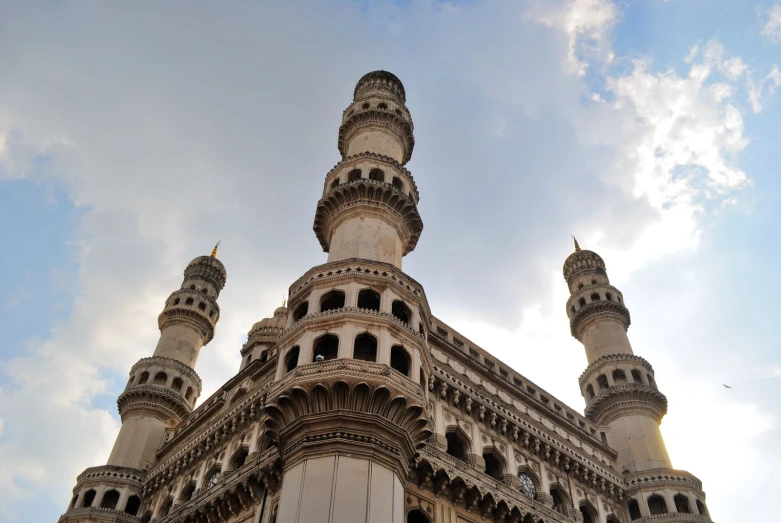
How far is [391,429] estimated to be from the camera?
1506cm

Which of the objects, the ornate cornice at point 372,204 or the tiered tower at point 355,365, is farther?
the ornate cornice at point 372,204

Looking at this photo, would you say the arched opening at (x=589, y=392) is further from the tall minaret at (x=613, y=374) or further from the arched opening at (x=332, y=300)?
the arched opening at (x=332, y=300)

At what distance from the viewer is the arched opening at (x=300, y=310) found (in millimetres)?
18547

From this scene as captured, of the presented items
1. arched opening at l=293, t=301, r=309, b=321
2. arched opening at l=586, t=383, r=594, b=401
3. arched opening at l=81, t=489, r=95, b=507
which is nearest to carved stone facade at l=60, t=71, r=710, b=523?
arched opening at l=293, t=301, r=309, b=321

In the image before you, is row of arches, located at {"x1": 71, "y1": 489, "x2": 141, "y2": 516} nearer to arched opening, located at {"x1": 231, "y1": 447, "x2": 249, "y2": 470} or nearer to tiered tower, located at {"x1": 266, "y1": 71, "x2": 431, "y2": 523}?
arched opening, located at {"x1": 231, "y1": 447, "x2": 249, "y2": 470}

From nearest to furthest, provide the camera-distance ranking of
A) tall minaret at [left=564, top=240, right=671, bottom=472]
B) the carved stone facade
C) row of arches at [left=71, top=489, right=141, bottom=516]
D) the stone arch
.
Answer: the carved stone facade, the stone arch, row of arches at [left=71, top=489, right=141, bottom=516], tall minaret at [left=564, top=240, right=671, bottom=472]

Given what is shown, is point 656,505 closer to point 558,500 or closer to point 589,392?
point 558,500

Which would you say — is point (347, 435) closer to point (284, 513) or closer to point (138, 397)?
point (284, 513)

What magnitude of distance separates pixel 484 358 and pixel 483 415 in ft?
12.5

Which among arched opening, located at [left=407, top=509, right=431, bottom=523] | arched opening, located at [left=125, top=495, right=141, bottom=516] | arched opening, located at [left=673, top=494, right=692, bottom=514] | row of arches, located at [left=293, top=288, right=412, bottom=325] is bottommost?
arched opening, located at [left=407, top=509, right=431, bottom=523]

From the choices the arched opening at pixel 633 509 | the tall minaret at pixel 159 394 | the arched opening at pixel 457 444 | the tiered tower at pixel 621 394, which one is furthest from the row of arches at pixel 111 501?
the tiered tower at pixel 621 394

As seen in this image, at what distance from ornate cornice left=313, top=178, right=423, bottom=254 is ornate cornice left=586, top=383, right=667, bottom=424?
11858 mm

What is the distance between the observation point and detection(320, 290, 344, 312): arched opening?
18047mm

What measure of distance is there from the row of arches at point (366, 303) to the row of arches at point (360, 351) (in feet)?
3.83
